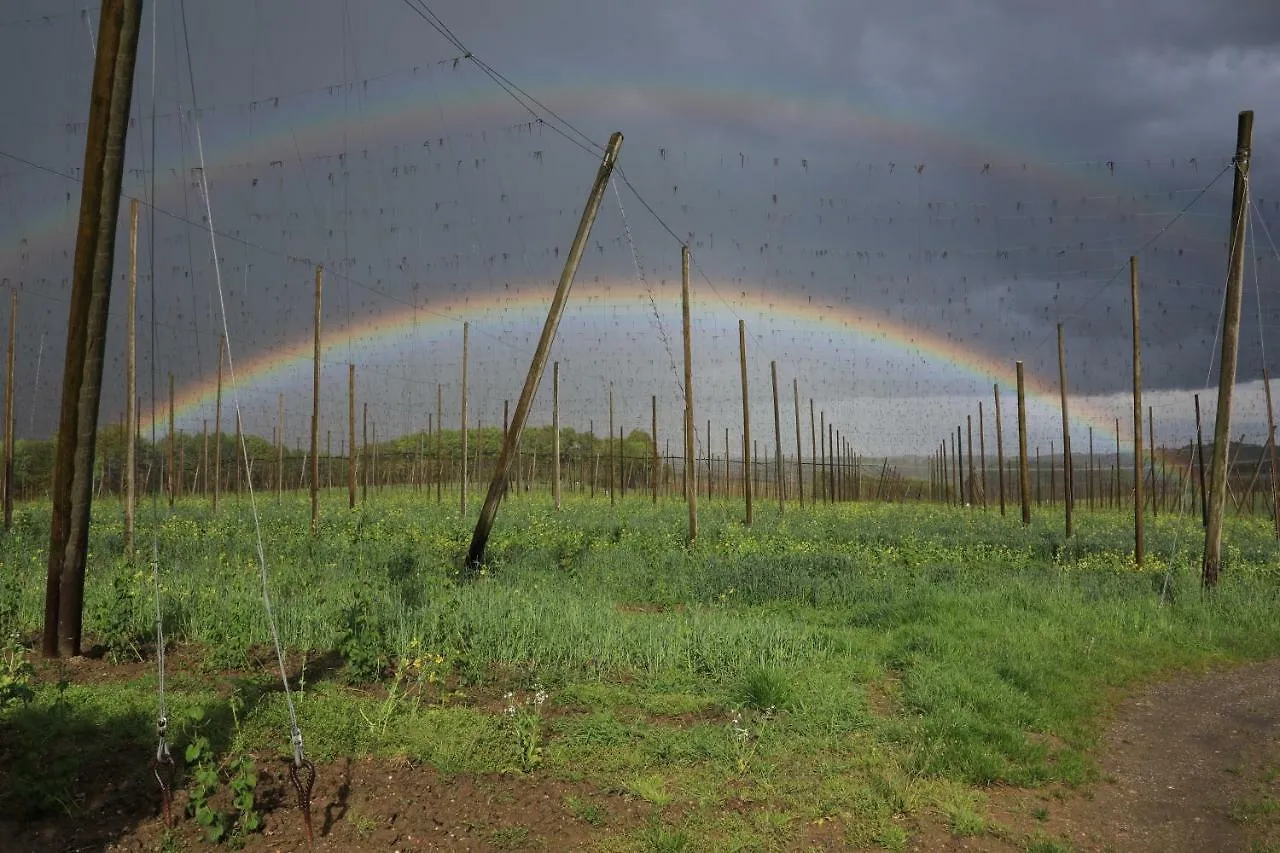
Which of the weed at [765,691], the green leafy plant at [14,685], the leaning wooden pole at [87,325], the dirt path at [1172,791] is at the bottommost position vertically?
the dirt path at [1172,791]

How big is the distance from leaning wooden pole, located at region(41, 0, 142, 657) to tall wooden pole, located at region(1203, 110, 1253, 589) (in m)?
14.8

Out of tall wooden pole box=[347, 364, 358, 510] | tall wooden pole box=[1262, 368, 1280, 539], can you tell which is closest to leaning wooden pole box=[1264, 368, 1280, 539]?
tall wooden pole box=[1262, 368, 1280, 539]

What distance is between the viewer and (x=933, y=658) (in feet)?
28.7

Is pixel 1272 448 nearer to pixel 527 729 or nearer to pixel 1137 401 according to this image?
pixel 1137 401

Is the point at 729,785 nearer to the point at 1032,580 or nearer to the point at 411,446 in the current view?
the point at 1032,580

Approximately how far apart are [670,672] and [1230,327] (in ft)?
35.9

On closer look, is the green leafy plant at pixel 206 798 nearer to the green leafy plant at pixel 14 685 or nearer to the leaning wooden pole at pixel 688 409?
the green leafy plant at pixel 14 685

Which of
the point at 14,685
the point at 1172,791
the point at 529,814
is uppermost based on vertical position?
the point at 14,685

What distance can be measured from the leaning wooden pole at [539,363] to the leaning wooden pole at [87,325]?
5560 millimetres

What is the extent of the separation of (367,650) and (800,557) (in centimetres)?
933

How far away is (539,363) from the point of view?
42.3 feet

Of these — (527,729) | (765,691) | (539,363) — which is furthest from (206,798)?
(539,363)

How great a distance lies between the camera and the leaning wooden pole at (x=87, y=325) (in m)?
7.89

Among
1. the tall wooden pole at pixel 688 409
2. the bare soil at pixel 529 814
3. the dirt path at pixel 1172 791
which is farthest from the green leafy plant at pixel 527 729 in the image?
the tall wooden pole at pixel 688 409
